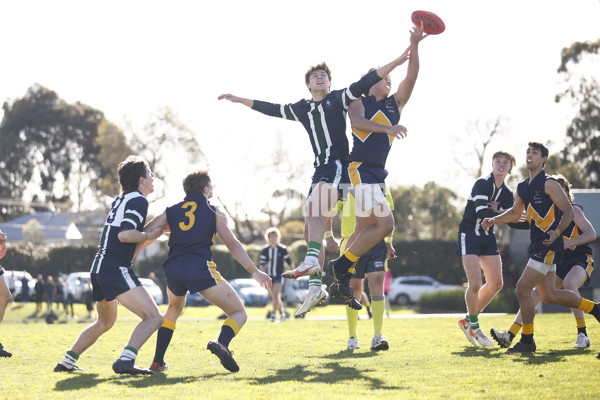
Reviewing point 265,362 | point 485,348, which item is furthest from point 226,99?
point 485,348

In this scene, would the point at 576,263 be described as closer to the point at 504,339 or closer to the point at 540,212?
the point at 504,339

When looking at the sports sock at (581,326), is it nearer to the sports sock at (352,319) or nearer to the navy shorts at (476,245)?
the navy shorts at (476,245)

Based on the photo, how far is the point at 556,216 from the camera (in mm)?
8141

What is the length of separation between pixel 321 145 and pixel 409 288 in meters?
31.4

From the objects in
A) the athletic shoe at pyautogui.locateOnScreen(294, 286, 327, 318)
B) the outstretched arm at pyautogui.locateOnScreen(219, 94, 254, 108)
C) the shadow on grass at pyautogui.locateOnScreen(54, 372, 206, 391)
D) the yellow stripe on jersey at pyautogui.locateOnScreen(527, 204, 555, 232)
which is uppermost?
the outstretched arm at pyautogui.locateOnScreen(219, 94, 254, 108)

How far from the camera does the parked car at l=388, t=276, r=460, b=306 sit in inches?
1500

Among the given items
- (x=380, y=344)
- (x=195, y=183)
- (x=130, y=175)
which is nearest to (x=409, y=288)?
(x=380, y=344)

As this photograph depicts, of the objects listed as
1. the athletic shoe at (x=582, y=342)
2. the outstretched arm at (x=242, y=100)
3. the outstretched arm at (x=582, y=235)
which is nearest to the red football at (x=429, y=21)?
the outstretched arm at (x=242, y=100)

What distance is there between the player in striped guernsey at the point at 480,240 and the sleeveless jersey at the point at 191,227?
12.7 feet

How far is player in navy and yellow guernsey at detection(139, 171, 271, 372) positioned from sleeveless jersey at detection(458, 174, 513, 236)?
11.9 feet

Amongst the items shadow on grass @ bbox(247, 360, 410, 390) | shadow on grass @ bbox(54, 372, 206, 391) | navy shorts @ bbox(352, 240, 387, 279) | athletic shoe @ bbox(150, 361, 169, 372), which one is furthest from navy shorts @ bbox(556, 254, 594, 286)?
athletic shoe @ bbox(150, 361, 169, 372)

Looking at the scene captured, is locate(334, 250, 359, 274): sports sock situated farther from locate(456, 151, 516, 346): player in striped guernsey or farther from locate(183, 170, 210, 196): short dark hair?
locate(456, 151, 516, 346): player in striped guernsey

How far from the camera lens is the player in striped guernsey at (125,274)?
262 inches

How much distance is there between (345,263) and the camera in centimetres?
771
